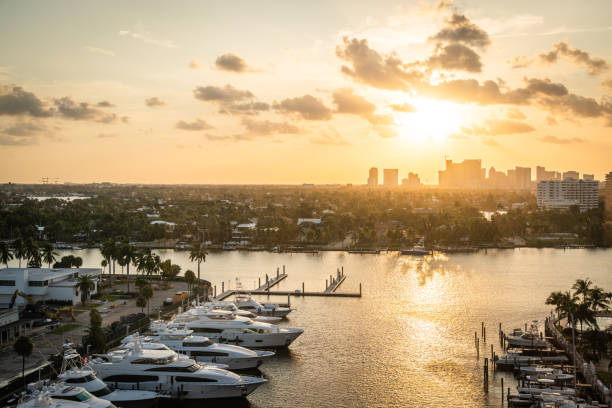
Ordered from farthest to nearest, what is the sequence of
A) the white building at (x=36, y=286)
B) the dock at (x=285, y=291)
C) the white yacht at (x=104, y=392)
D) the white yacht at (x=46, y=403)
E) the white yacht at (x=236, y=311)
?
the dock at (x=285, y=291)
the white building at (x=36, y=286)
the white yacht at (x=236, y=311)
the white yacht at (x=104, y=392)
the white yacht at (x=46, y=403)

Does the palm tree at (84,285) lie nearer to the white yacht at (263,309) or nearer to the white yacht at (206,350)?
the white yacht at (263,309)

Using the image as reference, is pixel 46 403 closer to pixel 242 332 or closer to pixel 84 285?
pixel 242 332

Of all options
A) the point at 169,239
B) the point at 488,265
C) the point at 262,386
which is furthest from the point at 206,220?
the point at 262,386

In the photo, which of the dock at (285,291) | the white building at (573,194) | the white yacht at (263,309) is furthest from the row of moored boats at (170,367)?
the white building at (573,194)

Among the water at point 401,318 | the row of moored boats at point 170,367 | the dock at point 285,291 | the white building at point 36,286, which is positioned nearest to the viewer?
the row of moored boats at point 170,367

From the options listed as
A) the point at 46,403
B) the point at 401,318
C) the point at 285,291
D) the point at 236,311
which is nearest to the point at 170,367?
the point at 46,403

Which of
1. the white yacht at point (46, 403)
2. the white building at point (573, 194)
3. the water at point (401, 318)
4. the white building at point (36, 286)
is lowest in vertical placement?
the water at point (401, 318)
